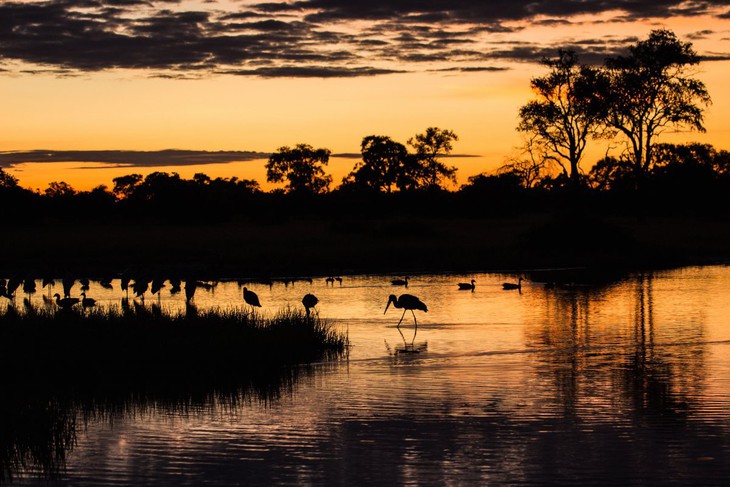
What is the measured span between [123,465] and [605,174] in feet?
145

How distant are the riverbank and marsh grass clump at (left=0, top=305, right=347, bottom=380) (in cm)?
988

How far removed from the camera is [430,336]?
19938 millimetres

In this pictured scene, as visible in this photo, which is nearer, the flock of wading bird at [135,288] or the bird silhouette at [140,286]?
the flock of wading bird at [135,288]

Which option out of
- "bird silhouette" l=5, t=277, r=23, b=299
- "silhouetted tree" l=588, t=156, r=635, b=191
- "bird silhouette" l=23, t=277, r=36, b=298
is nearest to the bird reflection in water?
"bird silhouette" l=5, t=277, r=23, b=299

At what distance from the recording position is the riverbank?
37.8 metres

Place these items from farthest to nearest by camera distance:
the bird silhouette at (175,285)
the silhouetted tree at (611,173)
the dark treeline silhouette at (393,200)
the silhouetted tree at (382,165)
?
the silhouetted tree at (382,165)
the dark treeline silhouette at (393,200)
the silhouetted tree at (611,173)
the bird silhouette at (175,285)

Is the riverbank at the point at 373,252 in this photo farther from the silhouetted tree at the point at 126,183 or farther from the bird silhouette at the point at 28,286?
the silhouetted tree at the point at 126,183

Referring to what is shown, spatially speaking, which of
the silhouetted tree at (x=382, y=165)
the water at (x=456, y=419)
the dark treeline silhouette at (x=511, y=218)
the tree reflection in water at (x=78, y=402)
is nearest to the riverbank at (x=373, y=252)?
the dark treeline silhouette at (x=511, y=218)

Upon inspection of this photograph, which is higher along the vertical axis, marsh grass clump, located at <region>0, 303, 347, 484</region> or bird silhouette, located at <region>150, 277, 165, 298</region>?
bird silhouette, located at <region>150, 277, 165, 298</region>

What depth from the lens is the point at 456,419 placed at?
12.2m

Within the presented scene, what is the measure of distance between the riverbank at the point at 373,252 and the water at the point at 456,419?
1364 cm

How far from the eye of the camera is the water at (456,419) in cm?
1001

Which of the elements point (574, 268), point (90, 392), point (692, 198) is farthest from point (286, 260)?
point (692, 198)

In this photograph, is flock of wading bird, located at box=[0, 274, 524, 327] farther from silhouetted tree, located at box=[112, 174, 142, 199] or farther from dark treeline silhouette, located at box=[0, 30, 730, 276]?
silhouetted tree, located at box=[112, 174, 142, 199]
